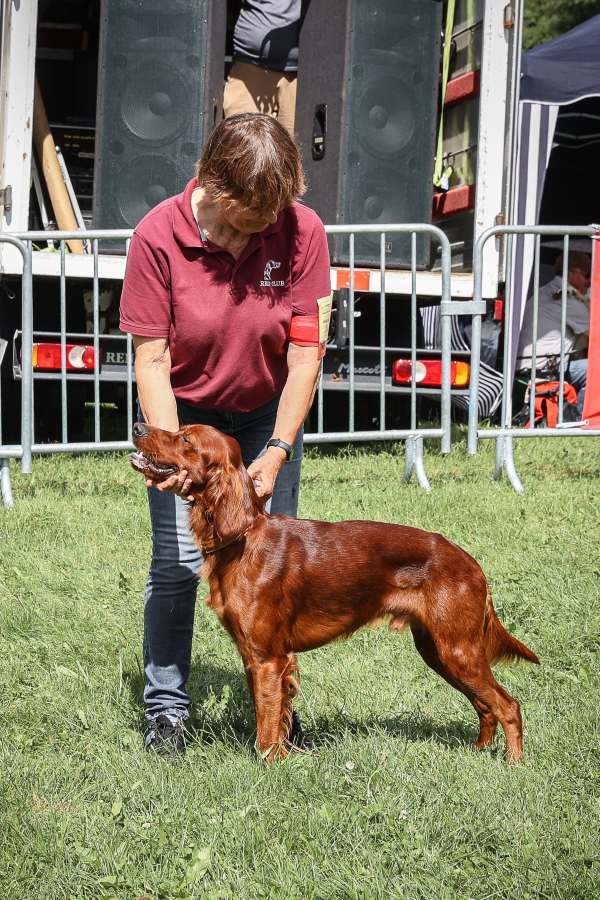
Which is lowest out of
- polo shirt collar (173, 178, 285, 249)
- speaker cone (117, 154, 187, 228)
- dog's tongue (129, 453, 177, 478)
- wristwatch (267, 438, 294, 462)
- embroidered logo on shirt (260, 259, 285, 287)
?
dog's tongue (129, 453, 177, 478)

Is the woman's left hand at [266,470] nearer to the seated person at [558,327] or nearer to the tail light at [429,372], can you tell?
the tail light at [429,372]

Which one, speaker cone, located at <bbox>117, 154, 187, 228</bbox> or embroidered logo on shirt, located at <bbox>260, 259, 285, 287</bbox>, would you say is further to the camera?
speaker cone, located at <bbox>117, 154, 187, 228</bbox>

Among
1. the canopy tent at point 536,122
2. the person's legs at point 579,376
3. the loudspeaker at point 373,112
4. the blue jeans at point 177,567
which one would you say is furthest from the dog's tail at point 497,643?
the canopy tent at point 536,122

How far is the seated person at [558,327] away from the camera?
30.4 ft

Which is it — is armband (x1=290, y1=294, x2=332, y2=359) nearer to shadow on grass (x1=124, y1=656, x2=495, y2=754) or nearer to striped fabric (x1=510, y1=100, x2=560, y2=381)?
shadow on grass (x1=124, y1=656, x2=495, y2=754)

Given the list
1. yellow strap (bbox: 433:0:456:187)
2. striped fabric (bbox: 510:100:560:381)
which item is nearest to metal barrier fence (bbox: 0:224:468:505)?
yellow strap (bbox: 433:0:456:187)

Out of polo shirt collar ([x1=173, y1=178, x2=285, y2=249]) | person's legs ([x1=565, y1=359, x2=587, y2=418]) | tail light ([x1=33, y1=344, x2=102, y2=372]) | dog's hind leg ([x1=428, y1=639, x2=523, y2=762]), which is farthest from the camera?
person's legs ([x1=565, y1=359, x2=587, y2=418])

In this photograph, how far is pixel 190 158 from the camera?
7.45 metres

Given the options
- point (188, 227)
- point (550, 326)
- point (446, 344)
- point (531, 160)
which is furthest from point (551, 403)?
point (188, 227)

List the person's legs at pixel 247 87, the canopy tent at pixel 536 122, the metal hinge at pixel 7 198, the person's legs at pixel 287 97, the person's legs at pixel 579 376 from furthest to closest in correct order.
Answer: the canopy tent at pixel 536 122 < the person's legs at pixel 579 376 < the person's legs at pixel 287 97 < the person's legs at pixel 247 87 < the metal hinge at pixel 7 198

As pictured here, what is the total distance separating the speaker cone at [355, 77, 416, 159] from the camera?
25.0 ft

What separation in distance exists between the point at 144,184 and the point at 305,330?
15.2ft

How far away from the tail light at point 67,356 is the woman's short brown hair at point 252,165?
→ 409 centimetres

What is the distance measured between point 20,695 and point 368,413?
5810 mm
